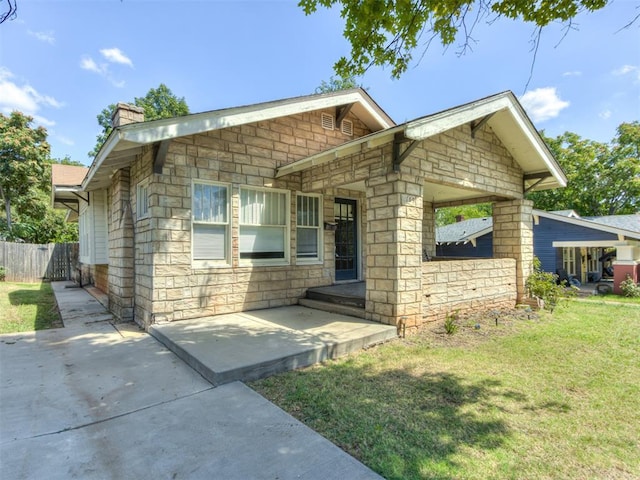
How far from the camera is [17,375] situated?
4.02 meters

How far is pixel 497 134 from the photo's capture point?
7.71 meters

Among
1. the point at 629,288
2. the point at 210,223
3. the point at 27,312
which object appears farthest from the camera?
the point at 629,288

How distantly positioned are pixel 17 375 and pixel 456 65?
22.7 feet

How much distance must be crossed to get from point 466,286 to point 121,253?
7323 millimetres

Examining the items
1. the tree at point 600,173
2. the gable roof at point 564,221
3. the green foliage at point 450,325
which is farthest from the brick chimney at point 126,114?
the tree at point 600,173

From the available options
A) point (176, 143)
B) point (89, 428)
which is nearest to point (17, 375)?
point (89, 428)

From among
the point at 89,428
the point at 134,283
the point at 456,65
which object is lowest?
the point at 89,428

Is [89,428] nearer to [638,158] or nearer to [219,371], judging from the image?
[219,371]

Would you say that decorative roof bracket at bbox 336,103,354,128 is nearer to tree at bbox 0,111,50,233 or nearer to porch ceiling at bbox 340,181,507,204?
porch ceiling at bbox 340,181,507,204

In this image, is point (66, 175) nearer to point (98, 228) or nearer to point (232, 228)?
point (98, 228)

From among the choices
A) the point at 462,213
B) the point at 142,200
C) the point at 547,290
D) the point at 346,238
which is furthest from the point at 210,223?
the point at 462,213

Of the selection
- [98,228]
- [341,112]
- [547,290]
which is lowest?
[547,290]

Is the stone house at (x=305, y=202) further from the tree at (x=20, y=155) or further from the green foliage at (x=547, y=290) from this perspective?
the tree at (x=20, y=155)

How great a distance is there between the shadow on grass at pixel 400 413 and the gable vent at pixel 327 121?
614cm
